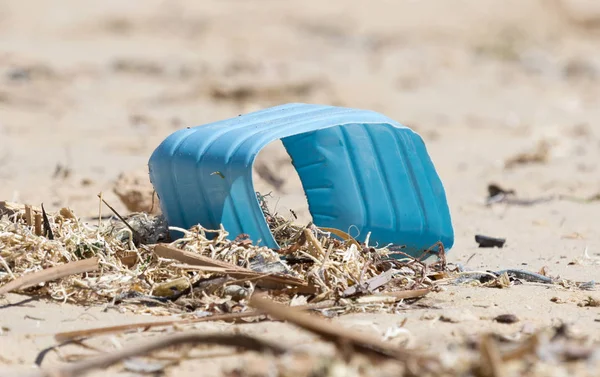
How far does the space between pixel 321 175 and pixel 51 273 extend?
5.35 feet

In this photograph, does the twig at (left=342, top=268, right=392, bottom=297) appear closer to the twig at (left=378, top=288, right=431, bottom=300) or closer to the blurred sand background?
the twig at (left=378, top=288, right=431, bottom=300)

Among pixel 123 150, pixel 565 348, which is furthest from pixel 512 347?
pixel 123 150

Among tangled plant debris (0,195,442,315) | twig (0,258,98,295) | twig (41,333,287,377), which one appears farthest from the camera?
tangled plant debris (0,195,442,315)

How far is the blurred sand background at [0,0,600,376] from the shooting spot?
352cm

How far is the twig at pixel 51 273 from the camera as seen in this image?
3.15 m

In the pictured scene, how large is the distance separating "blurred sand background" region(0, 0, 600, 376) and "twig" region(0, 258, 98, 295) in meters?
0.07

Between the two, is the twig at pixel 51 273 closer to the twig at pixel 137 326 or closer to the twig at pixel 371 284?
the twig at pixel 137 326

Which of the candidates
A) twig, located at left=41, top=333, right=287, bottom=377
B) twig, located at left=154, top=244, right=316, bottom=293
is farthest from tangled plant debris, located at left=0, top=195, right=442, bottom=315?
twig, located at left=41, top=333, right=287, bottom=377

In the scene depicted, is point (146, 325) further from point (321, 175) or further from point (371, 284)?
point (321, 175)

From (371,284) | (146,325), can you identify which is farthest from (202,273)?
(371,284)

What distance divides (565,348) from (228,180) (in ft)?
5.07

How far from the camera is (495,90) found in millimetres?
12914

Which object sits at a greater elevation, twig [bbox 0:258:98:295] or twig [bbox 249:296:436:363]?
twig [bbox 0:258:98:295]

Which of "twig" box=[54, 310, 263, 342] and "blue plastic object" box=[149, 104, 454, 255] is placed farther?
"blue plastic object" box=[149, 104, 454, 255]
